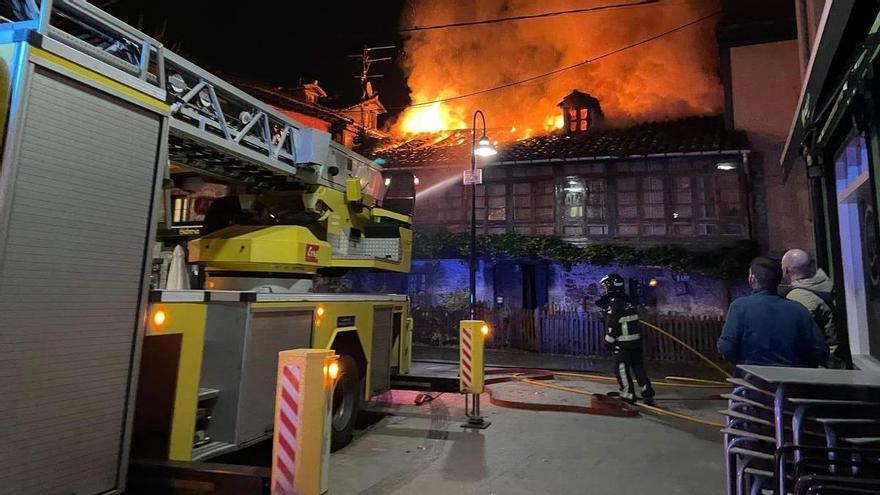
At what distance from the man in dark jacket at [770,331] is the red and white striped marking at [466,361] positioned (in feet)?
11.0

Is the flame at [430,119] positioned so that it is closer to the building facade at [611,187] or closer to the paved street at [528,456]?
the building facade at [611,187]

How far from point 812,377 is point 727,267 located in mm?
14795

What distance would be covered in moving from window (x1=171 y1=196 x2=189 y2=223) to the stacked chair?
20.5 feet

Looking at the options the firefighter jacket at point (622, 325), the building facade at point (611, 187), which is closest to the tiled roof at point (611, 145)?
the building facade at point (611, 187)

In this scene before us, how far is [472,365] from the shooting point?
635 cm

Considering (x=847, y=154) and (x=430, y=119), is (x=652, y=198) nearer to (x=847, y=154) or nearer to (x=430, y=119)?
(x=847, y=154)

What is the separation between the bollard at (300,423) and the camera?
2.83 metres

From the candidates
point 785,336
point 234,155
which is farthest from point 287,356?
point 785,336

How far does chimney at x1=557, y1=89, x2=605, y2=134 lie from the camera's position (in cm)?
2139

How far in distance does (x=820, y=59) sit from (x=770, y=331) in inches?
94.4

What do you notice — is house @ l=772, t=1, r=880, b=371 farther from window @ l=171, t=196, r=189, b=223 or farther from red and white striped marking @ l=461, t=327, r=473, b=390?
window @ l=171, t=196, r=189, b=223

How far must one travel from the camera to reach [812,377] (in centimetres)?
244

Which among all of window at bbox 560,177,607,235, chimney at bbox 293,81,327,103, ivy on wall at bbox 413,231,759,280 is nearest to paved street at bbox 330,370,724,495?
ivy on wall at bbox 413,231,759,280

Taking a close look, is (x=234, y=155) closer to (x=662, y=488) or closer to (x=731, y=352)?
(x=731, y=352)
